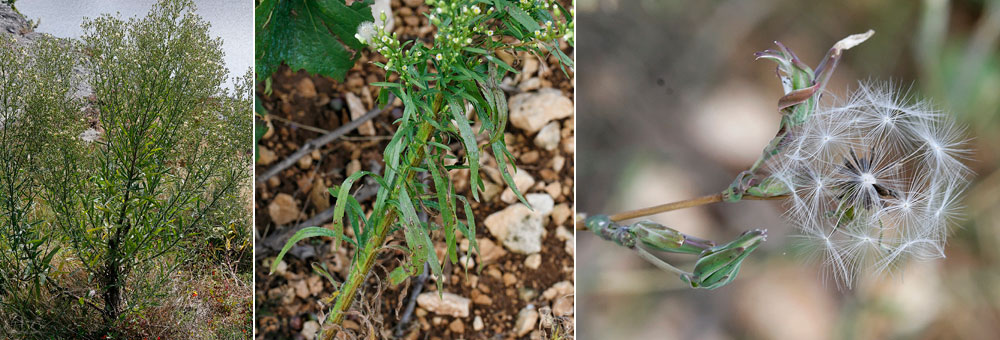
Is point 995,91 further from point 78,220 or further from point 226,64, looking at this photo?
point 78,220

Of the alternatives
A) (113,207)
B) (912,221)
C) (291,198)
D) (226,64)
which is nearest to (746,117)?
(912,221)

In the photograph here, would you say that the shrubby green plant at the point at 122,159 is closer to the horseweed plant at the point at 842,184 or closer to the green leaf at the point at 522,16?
the green leaf at the point at 522,16

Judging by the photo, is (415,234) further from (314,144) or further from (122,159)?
(122,159)

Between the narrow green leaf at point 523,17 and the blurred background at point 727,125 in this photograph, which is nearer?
the narrow green leaf at point 523,17

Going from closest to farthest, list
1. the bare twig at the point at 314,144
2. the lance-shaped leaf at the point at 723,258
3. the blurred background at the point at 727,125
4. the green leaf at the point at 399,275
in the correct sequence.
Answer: the lance-shaped leaf at the point at 723,258 < the green leaf at the point at 399,275 < the blurred background at the point at 727,125 < the bare twig at the point at 314,144

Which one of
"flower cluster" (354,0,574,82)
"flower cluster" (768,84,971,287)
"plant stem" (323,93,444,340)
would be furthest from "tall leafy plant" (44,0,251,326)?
"flower cluster" (768,84,971,287)

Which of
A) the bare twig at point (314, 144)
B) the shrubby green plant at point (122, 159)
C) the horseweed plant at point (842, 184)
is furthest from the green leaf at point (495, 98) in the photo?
the shrubby green plant at point (122, 159)
